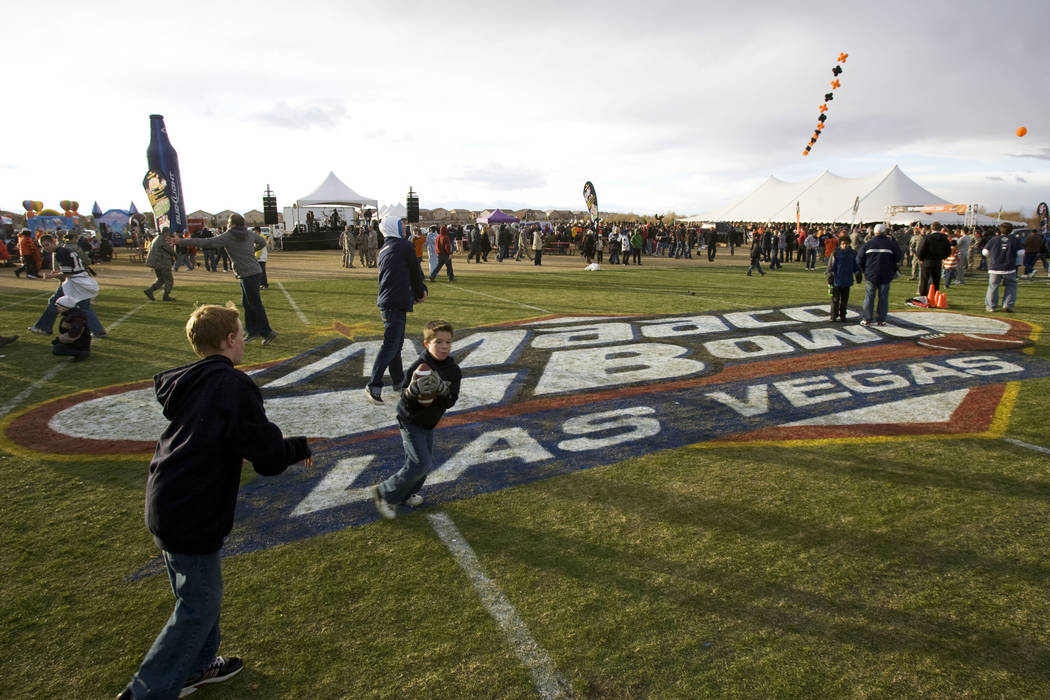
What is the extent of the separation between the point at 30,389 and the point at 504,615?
23.7ft

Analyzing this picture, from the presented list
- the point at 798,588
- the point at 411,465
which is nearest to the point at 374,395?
the point at 411,465

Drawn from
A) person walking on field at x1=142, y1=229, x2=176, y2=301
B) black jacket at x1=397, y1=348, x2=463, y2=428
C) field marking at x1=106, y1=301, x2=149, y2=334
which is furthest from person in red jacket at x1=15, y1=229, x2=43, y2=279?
black jacket at x1=397, y1=348, x2=463, y2=428

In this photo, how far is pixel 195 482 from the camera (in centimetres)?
242

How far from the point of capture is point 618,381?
24.6 feet

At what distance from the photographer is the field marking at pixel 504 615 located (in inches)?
105

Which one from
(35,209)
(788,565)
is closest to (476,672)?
(788,565)

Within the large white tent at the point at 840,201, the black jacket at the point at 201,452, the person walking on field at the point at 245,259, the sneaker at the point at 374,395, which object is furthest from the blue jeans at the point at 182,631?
the large white tent at the point at 840,201

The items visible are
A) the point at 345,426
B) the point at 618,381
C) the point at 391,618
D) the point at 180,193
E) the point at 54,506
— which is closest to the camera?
the point at 391,618

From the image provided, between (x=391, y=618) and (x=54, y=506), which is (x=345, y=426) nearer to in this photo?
(x=54, y=506)

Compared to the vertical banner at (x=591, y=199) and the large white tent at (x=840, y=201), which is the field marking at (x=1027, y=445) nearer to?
the vertical banner at (x=591, y=199)

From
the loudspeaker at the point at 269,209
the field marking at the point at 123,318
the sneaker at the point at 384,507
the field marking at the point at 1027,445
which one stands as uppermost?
the loudspeaker at the point at 269,209

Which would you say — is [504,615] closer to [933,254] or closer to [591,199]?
[933,254]

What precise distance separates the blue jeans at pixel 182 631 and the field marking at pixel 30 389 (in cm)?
541

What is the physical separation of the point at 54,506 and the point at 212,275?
20.2 m
